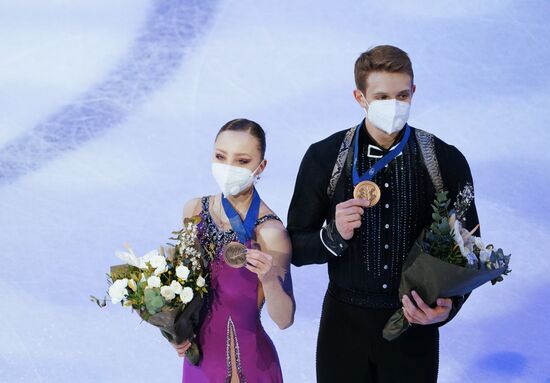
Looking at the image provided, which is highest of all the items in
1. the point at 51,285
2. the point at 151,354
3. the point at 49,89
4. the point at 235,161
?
the point at 49,89

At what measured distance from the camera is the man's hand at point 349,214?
3.46 metres

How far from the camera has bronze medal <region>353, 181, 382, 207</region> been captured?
355cm

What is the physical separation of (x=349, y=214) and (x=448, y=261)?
42 centimetres

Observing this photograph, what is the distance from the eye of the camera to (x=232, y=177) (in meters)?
3.56

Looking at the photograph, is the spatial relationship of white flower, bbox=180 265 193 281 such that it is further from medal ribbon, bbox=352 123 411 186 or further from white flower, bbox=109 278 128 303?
medal ribbon, bbox=352 123 411 186

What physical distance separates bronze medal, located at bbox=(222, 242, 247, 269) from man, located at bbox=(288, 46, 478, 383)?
0.31 meters

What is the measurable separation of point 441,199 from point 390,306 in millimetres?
575

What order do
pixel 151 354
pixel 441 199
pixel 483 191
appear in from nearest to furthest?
pixel 441 199
pixel 151 354
pixel 483 191

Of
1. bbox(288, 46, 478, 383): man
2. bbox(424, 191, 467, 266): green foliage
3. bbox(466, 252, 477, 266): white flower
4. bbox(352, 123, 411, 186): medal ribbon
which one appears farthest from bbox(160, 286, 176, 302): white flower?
bbox(466, 252, 477, 266): white flower

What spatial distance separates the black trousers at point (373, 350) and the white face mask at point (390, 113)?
2.41 feet

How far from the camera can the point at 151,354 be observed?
18.0 ft

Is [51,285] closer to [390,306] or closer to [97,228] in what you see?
[97,228]

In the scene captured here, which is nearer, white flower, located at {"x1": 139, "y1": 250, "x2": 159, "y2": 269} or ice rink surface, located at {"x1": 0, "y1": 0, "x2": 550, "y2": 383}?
white flower, located at {"x1": 139, "y1": 250, "x2": 159, "y2": 269}

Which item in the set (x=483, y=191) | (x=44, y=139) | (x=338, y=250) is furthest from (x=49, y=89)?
(x=338, y=250)
